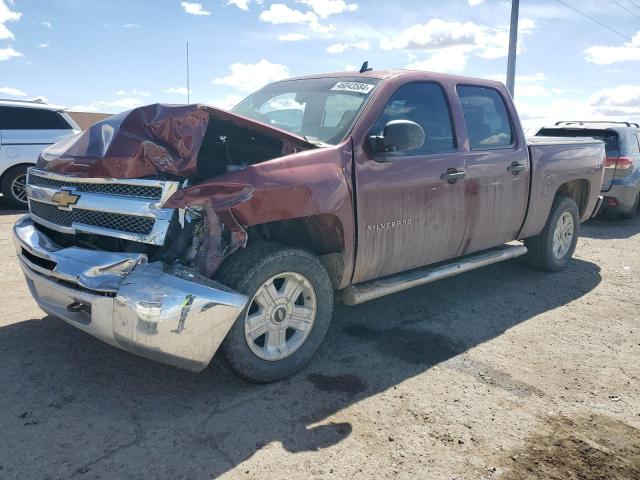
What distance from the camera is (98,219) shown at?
3189mm

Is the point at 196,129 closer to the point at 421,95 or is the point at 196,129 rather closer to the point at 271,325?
the point at 271,325

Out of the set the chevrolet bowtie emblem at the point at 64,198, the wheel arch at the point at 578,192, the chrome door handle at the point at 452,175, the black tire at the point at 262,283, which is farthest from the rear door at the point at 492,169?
the chevrolet bowtie emblem at the point at 64,198

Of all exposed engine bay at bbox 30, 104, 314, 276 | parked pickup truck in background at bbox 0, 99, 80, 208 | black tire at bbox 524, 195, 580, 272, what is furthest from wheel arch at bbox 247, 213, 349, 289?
parked pickup truck in background at bbox 0, 99, 80, 208

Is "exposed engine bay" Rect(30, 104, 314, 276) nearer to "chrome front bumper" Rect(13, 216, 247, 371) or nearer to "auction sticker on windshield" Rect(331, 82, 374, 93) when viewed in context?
"chrome front bumper" Rect(13, 216, 247, 371)

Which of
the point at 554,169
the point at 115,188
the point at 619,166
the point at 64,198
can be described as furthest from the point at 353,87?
the point at 619,166

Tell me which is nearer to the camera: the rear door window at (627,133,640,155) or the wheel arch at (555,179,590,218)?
the wheel arch at (555,179,590,218)

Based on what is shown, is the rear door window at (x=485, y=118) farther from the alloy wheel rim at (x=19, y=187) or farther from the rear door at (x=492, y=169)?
the alloy wheel rim at (x=19, y=187)

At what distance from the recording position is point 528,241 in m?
5.92

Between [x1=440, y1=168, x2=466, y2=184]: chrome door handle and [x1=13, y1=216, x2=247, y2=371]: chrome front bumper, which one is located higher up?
[x1=440, y1=168, x2=466, y2=184]: chrome door handle

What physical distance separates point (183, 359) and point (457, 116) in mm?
2899

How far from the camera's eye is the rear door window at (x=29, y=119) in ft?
30.9

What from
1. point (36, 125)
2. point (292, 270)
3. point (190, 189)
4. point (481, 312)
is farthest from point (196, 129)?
point (36, 125)

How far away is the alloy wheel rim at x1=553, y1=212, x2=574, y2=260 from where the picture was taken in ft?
19.6

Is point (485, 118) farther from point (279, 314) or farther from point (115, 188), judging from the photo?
point (115, 188)
